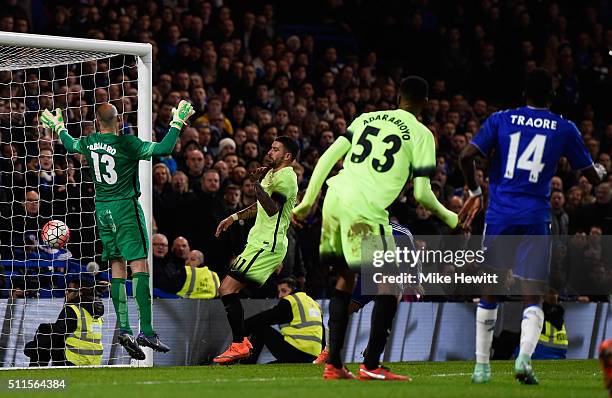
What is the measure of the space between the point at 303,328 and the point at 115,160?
116 inches

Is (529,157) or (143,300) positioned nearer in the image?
(529,157)

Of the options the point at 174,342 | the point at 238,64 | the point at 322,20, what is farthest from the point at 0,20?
the point at 322,20

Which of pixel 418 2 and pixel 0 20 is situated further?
pixel 418 2

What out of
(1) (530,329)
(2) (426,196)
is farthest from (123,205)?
(1) (530,329)

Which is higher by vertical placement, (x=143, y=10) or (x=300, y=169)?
(x=143, y=10)

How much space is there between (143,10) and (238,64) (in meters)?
1.62

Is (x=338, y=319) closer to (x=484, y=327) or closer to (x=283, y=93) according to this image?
(x=484, y=327)

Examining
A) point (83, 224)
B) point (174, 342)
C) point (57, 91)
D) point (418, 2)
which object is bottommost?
point (174, 342)

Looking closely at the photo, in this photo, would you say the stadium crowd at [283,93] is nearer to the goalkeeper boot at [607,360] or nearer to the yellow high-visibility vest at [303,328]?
the yellow high-visibility vest at [303,328]

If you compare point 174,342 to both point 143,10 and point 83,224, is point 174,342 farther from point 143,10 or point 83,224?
point 143,10

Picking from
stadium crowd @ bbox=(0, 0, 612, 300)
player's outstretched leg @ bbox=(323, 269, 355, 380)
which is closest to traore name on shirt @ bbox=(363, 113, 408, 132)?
player's outstretched leg @ bbox=(323, 269, 355, 380)

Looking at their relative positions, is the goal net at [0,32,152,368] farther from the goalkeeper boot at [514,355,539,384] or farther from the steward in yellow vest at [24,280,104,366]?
the goalkeeper boot at [514,355,539,384]

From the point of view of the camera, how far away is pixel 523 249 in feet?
28.0

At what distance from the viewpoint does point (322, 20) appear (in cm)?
2084
